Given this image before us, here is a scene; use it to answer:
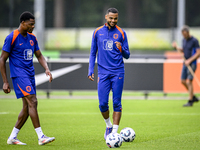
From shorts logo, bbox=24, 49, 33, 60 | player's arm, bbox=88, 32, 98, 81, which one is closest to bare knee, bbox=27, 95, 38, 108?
shorts logo, bbox=24, 49, 33, 60

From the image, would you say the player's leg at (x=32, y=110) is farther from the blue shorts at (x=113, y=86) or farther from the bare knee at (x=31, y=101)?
the blue shorts at (x=113, y=86)

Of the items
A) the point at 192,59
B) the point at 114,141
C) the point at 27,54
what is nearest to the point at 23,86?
the point at 27,54

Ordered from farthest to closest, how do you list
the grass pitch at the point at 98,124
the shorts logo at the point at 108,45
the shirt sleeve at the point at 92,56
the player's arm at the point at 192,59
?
the player's arm at the point at 192,59, the shirt sleeve at the point at 92,56, the shorts logo at the point at 108,45, the grass pitch at the point at 98,124

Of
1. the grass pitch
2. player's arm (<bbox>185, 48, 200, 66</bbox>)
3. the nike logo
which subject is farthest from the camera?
the nike logo

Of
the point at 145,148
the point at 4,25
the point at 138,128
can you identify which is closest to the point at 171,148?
the point at 145,148

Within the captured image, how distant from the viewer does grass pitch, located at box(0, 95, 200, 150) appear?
6410 mm

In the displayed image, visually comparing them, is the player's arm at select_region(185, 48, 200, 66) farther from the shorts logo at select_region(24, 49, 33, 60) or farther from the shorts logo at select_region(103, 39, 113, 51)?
the shorts logo at select_region(24, 49, 33, 60)

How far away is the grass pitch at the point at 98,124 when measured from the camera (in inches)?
252

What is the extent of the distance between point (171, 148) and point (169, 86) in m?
8.49

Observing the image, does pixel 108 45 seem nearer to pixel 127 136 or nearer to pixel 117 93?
pixel 117 93

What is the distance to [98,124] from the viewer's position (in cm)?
871

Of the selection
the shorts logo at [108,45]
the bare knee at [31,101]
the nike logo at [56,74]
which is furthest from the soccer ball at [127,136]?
the nike logo at [56,74]

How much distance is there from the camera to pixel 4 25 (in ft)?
72.7

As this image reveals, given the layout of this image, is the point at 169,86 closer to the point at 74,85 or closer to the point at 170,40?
the point at 74,85
